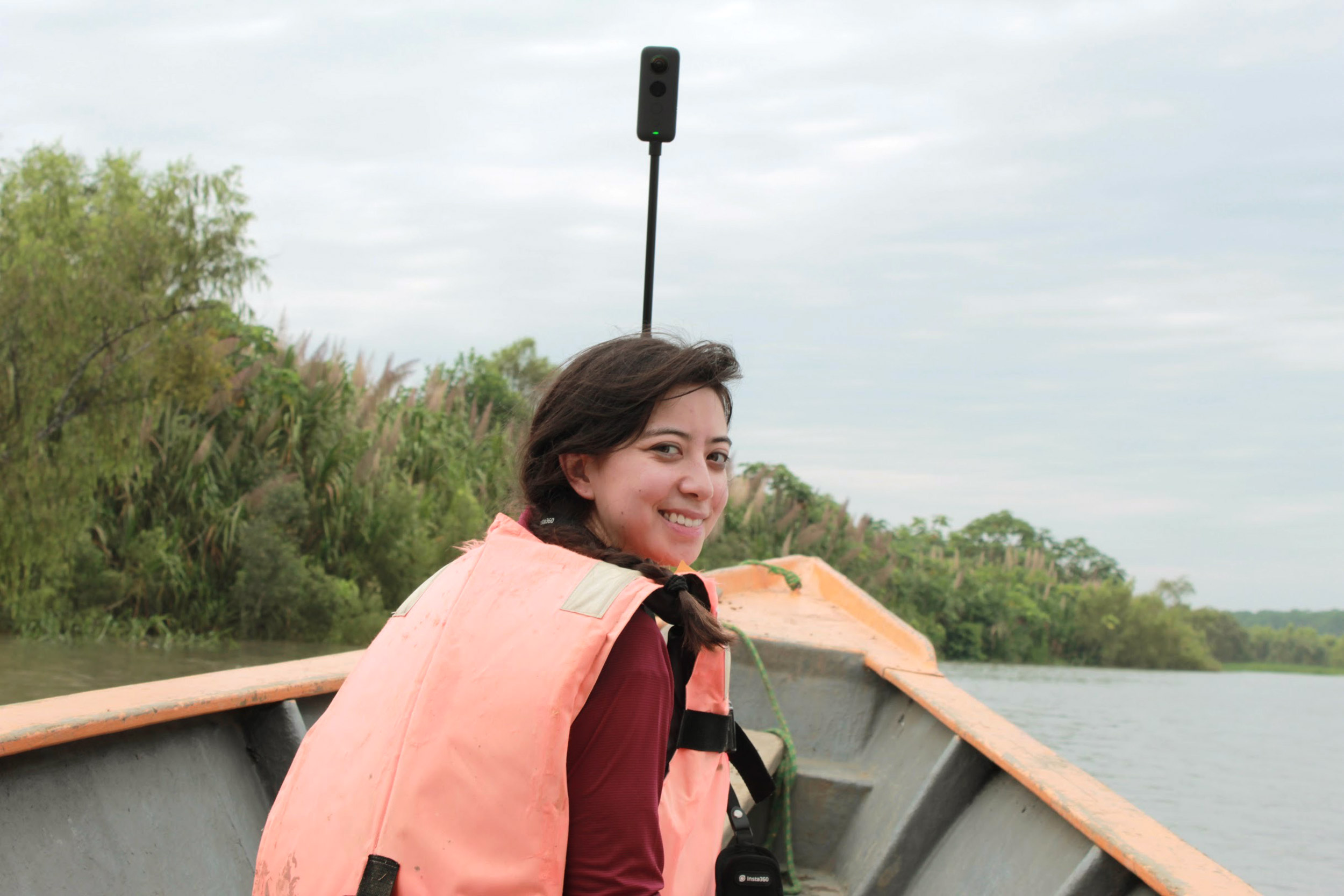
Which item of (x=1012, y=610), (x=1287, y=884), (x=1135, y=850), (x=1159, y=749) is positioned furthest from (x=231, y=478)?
(x=1012, y=610)

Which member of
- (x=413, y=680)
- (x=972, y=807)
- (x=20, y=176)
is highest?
(x=20, y=176)

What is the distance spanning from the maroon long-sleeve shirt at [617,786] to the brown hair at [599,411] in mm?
197

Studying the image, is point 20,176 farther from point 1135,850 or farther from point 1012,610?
point 1012,610

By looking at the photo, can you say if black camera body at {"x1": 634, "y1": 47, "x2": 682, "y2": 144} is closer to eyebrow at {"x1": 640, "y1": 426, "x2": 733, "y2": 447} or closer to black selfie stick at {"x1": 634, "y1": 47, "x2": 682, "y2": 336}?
black selfie stick at {"x1": 634, "y1": 47, "x2": 682, "y2": 336}

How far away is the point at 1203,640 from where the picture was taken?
20.7 metres

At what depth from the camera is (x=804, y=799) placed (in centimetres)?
337

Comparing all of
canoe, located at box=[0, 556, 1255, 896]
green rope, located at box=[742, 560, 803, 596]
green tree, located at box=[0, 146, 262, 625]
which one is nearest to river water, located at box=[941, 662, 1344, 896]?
canoe, located at box=[0, 556, 1255, 896]

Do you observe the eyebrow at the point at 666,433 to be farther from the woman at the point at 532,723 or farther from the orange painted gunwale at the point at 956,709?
the orange painted gunwale at the point at 956,709

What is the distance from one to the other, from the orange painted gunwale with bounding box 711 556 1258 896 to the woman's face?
0.99 meters

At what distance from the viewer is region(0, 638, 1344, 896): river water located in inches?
192

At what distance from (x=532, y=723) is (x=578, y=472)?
1.43 ft

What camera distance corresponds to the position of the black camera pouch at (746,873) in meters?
1.50

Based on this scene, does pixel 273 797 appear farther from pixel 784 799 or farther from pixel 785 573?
pixel 785 573

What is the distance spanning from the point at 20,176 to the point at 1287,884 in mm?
11046
